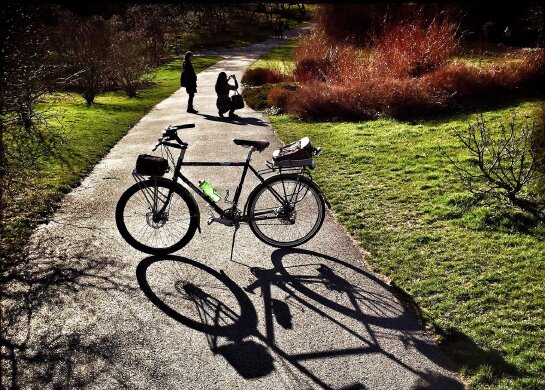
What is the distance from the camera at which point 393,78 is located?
1516cm

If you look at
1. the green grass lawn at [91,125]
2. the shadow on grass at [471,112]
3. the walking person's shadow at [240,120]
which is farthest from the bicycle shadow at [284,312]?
the walking person's shadow at [240,120]

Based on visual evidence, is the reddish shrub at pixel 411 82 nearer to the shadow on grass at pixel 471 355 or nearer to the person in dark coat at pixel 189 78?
the person in dark coat at pixel 189 78

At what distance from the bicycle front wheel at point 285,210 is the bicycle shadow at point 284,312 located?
32cm

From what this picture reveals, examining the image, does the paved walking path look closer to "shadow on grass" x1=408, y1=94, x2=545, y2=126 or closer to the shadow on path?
the shadow on path

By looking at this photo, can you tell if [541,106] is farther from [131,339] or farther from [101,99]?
[101,99]

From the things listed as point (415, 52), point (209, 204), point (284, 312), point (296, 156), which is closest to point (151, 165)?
point (209, 204)

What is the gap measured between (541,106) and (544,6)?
47.9 ft

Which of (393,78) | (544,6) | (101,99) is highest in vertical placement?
(544,6)

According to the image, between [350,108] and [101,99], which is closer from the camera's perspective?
[350,108]

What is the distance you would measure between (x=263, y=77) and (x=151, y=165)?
18999 millimetres

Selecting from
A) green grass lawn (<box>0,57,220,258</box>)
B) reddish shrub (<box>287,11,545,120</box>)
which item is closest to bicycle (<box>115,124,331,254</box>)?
green grass lawn (<box>0,57,220,258</box>)

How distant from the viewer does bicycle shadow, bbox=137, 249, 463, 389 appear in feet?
13.3

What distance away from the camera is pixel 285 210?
594cm

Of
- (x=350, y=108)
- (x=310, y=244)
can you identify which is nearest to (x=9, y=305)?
(x=310, y=244)
